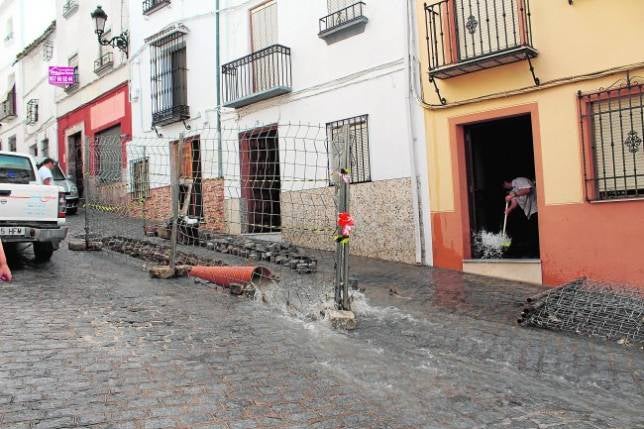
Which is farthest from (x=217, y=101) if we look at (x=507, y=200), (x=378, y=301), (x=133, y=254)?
(x=378, y=301)

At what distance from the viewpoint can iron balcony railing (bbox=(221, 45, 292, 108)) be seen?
1181 centimetres

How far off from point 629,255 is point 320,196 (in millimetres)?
3925

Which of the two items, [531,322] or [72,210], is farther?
[72,210]

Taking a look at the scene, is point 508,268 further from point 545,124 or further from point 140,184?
point 140,184

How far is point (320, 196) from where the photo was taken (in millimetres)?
7988

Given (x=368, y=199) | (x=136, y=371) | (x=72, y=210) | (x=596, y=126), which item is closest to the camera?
(x=136, y=371)

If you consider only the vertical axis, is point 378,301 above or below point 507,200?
below

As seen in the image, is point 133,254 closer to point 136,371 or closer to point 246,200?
point 246,200

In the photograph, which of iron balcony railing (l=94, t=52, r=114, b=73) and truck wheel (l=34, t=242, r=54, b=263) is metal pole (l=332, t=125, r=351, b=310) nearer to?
truck wheel (l=34, t=242, r=54, b=263)

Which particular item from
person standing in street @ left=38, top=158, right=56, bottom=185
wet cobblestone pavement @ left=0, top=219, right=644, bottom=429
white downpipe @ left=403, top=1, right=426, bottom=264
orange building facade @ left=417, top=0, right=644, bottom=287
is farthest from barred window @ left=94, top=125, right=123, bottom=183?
orange building facade @ left=417, top=0, right=644, bottom=287

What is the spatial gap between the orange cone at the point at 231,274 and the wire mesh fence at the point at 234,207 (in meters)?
0.46

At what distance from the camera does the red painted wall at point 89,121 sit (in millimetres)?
16766

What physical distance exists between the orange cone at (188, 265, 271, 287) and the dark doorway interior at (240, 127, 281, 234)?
1.90 metres

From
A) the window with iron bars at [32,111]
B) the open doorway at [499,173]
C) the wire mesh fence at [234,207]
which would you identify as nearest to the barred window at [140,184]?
the wire mesh fence at [234,207]
